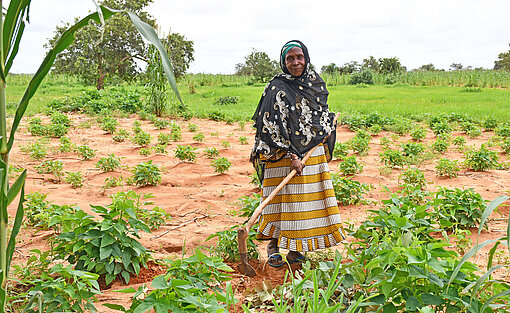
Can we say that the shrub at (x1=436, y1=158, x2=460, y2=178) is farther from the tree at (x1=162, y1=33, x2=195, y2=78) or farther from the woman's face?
the tree at (x1=162, y1=33, x2=195, y2=78)

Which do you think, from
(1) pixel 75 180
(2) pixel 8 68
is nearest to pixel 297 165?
(2) pixel 8 68

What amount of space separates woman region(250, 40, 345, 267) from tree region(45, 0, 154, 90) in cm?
1358

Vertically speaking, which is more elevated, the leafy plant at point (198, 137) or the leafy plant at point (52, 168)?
the leafy plant at point (198, 137)

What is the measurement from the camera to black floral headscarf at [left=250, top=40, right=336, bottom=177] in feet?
10.9

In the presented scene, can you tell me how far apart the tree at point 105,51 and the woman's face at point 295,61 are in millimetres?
13568

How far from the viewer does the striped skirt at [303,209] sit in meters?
3.33

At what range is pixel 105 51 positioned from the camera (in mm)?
18125

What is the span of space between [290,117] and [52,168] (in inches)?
144

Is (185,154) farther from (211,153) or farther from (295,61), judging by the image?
(295,61)

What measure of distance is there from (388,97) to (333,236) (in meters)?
13.5

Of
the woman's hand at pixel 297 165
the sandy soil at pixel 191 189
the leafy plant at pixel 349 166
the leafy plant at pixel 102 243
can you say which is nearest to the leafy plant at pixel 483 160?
the sandy soil at pixel 191 189

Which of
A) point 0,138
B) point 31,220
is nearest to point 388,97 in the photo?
point 31,220

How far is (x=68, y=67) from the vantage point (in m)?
18.2

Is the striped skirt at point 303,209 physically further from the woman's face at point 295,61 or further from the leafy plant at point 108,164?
the leafy plant at point 108,164
